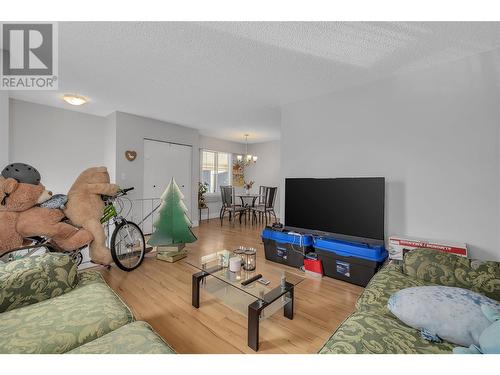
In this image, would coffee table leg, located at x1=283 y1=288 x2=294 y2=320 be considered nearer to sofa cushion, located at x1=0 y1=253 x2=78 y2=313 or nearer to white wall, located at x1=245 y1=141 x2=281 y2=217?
sofa cushion, located at x1=0 y1=253 x2=78 y2=313

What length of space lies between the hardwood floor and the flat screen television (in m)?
0.58

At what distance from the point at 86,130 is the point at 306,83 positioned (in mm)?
4116

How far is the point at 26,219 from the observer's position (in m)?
1.97

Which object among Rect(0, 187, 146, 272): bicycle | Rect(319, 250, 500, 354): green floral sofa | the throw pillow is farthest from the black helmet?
the throw pillow

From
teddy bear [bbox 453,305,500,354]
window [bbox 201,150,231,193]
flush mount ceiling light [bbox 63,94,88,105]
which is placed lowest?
teddy bear [bbox 453,305,500,354]

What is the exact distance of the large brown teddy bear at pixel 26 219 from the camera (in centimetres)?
188

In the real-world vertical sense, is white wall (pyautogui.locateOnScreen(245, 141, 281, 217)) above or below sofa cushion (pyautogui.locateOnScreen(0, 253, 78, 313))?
above

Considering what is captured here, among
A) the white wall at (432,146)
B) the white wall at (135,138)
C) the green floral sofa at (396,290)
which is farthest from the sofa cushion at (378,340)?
the white wall at (135,138)

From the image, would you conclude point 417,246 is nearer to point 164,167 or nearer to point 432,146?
point 432,146

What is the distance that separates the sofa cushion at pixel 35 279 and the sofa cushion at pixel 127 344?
2.04 ft

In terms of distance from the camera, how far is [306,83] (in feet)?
9.02

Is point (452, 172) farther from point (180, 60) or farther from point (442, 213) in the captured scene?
point (180, 60)

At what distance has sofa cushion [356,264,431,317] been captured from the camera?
1341 mm

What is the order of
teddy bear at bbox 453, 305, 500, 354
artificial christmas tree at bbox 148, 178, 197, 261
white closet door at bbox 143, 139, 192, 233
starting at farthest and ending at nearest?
white closet door at bbox 143, 139, 192, 233
artificial christmas tree at bbox 148, 178, 197, 261
teddy bear at bbox 453, 305, 500, 354
